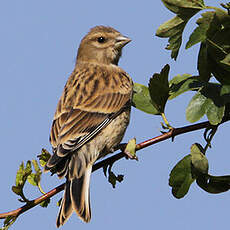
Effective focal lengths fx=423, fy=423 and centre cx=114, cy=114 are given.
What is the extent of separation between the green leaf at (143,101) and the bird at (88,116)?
2.79ft

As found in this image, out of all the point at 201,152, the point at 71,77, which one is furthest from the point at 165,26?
the point at 71,77

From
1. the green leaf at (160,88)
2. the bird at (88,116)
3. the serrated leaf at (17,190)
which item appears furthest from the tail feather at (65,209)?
the green leaf at (160,88)

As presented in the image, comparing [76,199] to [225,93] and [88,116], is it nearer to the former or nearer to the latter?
[88,116]

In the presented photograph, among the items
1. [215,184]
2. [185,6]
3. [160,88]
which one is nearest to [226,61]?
[185,6]

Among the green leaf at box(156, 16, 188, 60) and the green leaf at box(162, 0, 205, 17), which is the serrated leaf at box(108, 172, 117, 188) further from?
the green leaf at box(162, 0, 205, 17)

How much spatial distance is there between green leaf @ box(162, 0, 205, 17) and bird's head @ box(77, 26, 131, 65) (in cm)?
286

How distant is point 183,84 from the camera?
2.98 metres

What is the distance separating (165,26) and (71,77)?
286 centimetres

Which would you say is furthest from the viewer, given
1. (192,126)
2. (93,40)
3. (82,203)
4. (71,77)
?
(93,40)

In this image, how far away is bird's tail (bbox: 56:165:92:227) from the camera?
11.1ft

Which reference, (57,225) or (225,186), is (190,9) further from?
(57,225)

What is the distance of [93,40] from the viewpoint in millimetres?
5906

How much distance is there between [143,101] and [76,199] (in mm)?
1023

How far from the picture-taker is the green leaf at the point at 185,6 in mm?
2639
